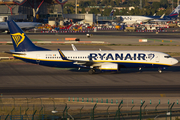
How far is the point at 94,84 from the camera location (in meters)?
46.0

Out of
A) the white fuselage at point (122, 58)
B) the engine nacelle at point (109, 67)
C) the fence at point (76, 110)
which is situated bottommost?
the fence at point (76, 110)

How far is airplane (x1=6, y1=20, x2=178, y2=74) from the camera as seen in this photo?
52875mm

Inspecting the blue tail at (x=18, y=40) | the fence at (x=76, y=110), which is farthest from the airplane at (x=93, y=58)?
the fence at (x=76, y=110)

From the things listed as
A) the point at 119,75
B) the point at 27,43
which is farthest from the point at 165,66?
the point at 27,43

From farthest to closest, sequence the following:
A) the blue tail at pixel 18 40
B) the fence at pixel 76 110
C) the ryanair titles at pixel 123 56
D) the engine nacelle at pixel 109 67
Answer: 1. the blue tail at pixel 18 40
2. the ryanair titles at pixel 123 56
3. the engine nacelle at pixel 109 67
4. the fence at pixel 76 110

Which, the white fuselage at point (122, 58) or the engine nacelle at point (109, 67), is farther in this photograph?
the white fuselage at point (122, 58)

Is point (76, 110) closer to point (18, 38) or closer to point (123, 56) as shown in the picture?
point (123, 56)

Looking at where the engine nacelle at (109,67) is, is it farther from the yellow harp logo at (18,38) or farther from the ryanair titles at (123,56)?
the yellow harp logo at (18,38)

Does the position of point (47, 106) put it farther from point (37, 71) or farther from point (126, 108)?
point (37, 71)

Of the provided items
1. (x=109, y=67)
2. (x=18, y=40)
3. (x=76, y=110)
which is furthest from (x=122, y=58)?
(x=76, y=110)

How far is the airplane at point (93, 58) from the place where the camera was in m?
52.9

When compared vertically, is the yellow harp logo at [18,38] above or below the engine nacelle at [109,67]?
above

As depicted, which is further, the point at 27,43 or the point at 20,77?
the point at 27,43

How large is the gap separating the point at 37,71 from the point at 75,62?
881cm
